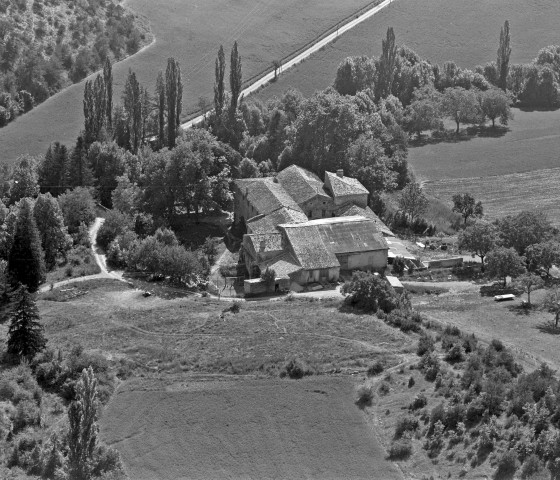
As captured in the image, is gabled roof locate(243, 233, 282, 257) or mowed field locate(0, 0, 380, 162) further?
mowed field locate(0, 0, 380, 162)

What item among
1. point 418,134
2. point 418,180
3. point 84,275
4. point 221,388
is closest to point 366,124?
point 418,180

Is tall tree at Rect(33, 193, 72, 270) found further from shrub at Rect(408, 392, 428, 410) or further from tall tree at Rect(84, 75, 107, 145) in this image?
shrub at Rect(408, 392, 428, 410)

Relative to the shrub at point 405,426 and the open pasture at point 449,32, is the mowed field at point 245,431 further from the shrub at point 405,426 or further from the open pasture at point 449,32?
the open pasture at point 449,32

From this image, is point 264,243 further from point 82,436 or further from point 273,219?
point 82,436

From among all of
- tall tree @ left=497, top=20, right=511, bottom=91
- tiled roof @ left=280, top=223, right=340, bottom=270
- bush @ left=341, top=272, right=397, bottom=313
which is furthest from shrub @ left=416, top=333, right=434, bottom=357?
tall tree @ left=497, top=20, right=511, bottom=91

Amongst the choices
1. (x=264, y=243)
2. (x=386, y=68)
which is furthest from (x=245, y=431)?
(x=386, y=68)

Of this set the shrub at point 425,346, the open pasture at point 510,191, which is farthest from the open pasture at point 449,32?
the shrub at point 425,346
